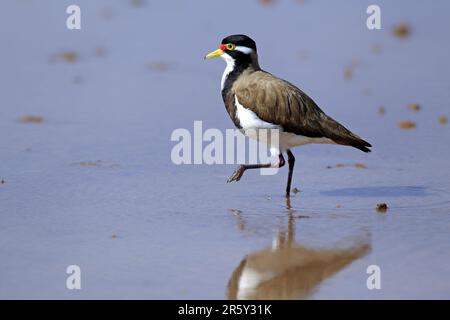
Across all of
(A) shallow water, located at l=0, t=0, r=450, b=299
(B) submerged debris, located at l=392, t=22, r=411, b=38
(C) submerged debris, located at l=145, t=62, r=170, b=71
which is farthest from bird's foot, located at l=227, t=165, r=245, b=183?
(B) submerged debris, located at l=392, t=22, r=411, b=38

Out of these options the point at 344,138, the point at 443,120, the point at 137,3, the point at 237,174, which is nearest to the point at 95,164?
the point at 237,174

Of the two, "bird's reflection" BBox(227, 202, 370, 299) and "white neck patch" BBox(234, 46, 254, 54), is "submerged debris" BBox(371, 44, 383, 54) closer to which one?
"white neck patch" BBox(234, 46, 254, 54)

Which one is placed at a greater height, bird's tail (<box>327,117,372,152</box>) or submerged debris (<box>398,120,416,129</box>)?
submerged debris (<box>398,120,416,129</box>)

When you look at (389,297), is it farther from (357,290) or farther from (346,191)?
(346,191)

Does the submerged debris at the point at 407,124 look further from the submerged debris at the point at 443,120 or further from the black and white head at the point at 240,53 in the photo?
the black and white head at the point at 240,53

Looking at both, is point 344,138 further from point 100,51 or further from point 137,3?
point 137,3

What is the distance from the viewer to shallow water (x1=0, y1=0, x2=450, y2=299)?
7078 millimetres

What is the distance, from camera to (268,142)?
31.2 feet

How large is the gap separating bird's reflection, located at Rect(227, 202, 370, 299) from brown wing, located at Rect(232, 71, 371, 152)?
1564mm

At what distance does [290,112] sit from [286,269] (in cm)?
246

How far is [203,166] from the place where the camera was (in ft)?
32.6
